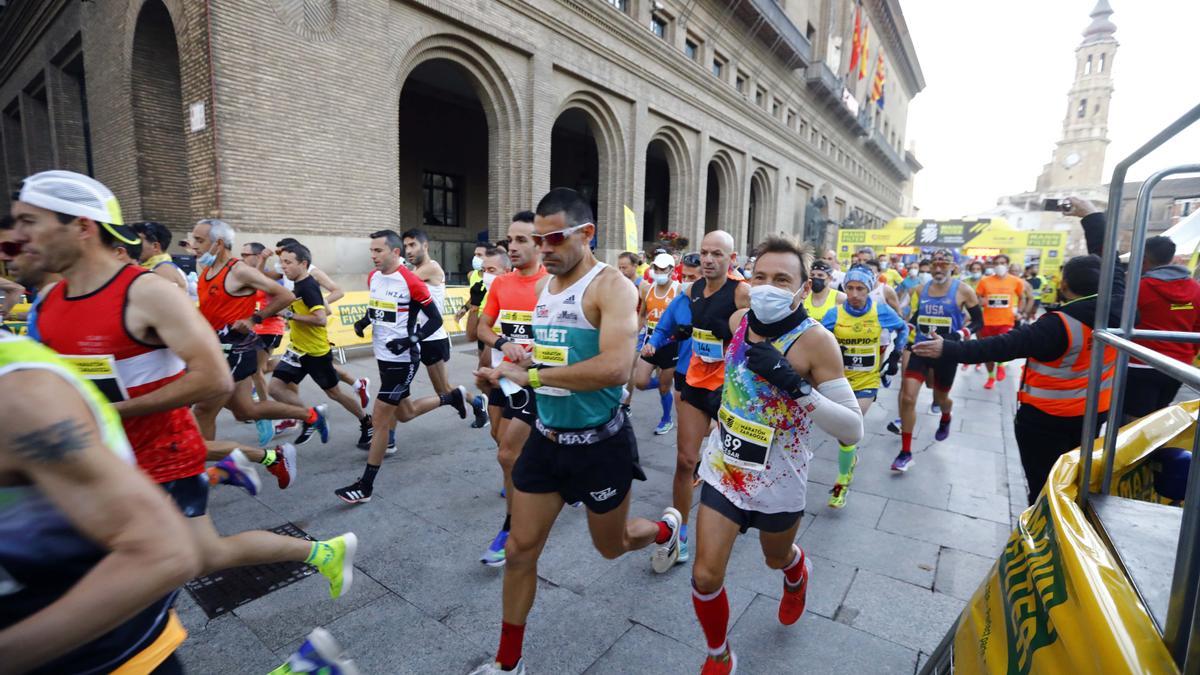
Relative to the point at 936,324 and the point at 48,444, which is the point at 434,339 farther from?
the point at 936,324

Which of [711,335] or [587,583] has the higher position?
[711,335]

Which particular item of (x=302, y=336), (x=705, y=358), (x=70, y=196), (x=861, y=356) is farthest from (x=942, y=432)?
(x=70, y=196)

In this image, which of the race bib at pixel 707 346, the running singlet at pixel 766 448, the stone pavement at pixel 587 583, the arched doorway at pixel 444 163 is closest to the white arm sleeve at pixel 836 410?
the running singlet at pixel 766 448

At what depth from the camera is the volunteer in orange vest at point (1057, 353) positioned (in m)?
3.03

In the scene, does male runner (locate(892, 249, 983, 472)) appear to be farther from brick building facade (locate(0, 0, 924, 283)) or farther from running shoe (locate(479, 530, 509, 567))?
brick building facade (locate(0, 0, 924, 283))

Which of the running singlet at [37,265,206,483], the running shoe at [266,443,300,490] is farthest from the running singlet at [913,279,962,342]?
the running singlet at [37,265,206,483]

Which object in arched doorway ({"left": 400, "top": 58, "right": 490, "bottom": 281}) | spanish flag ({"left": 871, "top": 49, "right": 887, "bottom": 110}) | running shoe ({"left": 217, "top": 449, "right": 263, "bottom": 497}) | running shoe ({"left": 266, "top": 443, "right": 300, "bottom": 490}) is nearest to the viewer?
running shoe ({"left": 217, "top": 449, "right": 263, "bottom": 497})

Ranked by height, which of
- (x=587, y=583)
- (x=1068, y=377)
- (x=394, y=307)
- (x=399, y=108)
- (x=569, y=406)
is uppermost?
(x=399, y=108)

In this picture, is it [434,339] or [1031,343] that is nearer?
[1031,343]

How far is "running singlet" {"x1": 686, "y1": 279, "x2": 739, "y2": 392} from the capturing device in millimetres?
3861

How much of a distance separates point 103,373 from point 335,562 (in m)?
1.22

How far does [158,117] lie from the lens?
42.5 feet

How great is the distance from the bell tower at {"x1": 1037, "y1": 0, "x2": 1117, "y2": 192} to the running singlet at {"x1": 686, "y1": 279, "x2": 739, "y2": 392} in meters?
108

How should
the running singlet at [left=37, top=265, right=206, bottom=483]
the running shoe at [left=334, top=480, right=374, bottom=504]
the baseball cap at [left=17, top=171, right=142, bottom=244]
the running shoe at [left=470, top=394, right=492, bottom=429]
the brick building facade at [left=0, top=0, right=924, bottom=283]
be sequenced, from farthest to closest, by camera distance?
the brick building facade at [left=0, top=0, right=924, bottom=283], the running shoe at [left=470, top=394, right=492, bottom=429], the running shoe at [left=334, top=480, right=374, bottom=504], the running singlet at [left=37, top=265, right=206, bottom=483], the baseball cap at [left=17, top=171, right=142, bottom=244]
